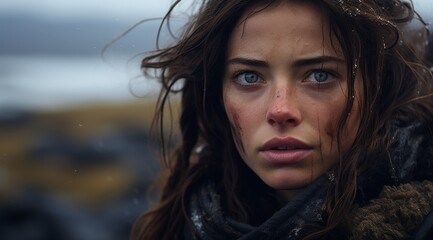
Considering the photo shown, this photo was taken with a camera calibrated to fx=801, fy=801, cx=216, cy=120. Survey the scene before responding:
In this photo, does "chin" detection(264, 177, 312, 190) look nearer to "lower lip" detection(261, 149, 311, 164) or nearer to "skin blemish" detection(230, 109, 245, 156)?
"lower lip" detection(261, 149, 311, 164)

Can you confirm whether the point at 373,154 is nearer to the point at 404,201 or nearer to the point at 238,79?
the point at 404,201

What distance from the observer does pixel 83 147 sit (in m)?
7.22

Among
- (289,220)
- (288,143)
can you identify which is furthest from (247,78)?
(289,220)

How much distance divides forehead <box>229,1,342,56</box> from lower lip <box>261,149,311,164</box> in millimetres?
297

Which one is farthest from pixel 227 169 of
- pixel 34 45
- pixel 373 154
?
pixel 34 45

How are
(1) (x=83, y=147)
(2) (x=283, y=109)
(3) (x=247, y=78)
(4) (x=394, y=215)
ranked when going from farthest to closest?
(1) (x=83, y=147) < (3) (x=247, y=78) < (2) (x=283, y=109) < (4) (x=394, y=215)

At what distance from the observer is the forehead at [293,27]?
233 cm

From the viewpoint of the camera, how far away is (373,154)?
230 cm

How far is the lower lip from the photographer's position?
7.61 feet

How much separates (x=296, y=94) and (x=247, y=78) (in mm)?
185

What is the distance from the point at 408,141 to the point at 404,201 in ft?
0.74

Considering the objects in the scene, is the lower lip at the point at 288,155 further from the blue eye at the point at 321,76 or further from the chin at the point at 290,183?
the blue eye at the point at 321,76

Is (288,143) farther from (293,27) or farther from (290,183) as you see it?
(293,27)

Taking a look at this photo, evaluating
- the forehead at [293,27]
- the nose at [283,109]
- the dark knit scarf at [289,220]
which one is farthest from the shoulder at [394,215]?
the forehead at [293,27]
